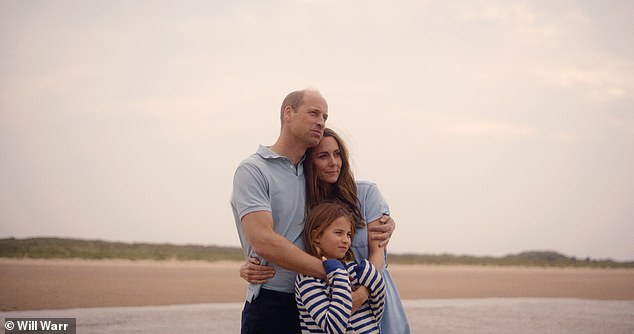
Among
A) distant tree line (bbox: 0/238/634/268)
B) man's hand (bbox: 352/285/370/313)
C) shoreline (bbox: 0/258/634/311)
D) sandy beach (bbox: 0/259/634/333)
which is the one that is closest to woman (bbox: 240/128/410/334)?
man's hand (bbox: 352/285/370/313)

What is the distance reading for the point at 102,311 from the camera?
1072 cm

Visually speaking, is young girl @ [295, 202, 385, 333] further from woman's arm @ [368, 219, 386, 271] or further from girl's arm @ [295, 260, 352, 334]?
woman's arm @ [368, 219, 386, 271]

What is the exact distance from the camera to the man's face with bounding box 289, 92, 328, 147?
144 inches

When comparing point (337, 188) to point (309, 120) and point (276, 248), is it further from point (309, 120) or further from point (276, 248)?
point (276, 248)

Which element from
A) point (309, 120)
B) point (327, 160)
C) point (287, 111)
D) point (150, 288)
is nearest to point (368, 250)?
point (327, 160)

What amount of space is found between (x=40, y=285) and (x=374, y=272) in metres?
13.3

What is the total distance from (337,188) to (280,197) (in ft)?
1.24

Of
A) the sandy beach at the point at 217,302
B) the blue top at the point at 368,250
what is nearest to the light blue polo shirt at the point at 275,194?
the blue top at the point at 368,250

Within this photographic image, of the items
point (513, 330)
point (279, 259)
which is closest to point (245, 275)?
point (279, 259)

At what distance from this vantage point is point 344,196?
12.4ft

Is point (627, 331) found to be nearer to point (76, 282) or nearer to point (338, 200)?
point (338, 200)

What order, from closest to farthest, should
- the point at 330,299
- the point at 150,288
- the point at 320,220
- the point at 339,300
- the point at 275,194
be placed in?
1. the point at 339,300
2. the point at 330,299
3. the point at 320,220
4. the point at 275,194
5. the point at 150,288

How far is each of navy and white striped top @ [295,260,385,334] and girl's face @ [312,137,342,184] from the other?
1.77 feet

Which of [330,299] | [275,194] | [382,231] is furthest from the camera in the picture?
[382,231]
